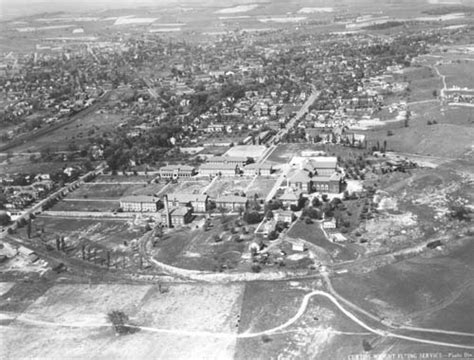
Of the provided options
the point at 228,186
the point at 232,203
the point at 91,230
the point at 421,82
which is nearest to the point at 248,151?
the point at 228,186

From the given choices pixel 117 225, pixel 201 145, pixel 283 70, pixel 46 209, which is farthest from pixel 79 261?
pixel 283 70

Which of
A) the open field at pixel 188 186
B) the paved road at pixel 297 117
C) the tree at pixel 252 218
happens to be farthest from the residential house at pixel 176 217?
the paved road at pixel 297 117

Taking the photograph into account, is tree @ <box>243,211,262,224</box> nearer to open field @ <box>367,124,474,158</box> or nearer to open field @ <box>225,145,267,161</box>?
open field @ <box>225,145,267,161</box>

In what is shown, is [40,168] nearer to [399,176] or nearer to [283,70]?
[399,176]

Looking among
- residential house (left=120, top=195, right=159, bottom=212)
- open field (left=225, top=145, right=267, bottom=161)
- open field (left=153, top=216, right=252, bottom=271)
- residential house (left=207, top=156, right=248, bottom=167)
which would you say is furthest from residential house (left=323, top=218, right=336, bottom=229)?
open field (left=225, top=145, right=267, bottom=161)

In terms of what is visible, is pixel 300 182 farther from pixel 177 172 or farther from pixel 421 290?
pixel 421 290

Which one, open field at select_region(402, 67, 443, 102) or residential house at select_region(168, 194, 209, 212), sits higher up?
open field at select_region(402, 67, 443, 102)

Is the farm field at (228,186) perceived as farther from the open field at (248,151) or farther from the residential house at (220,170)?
the open field at (248,151)
